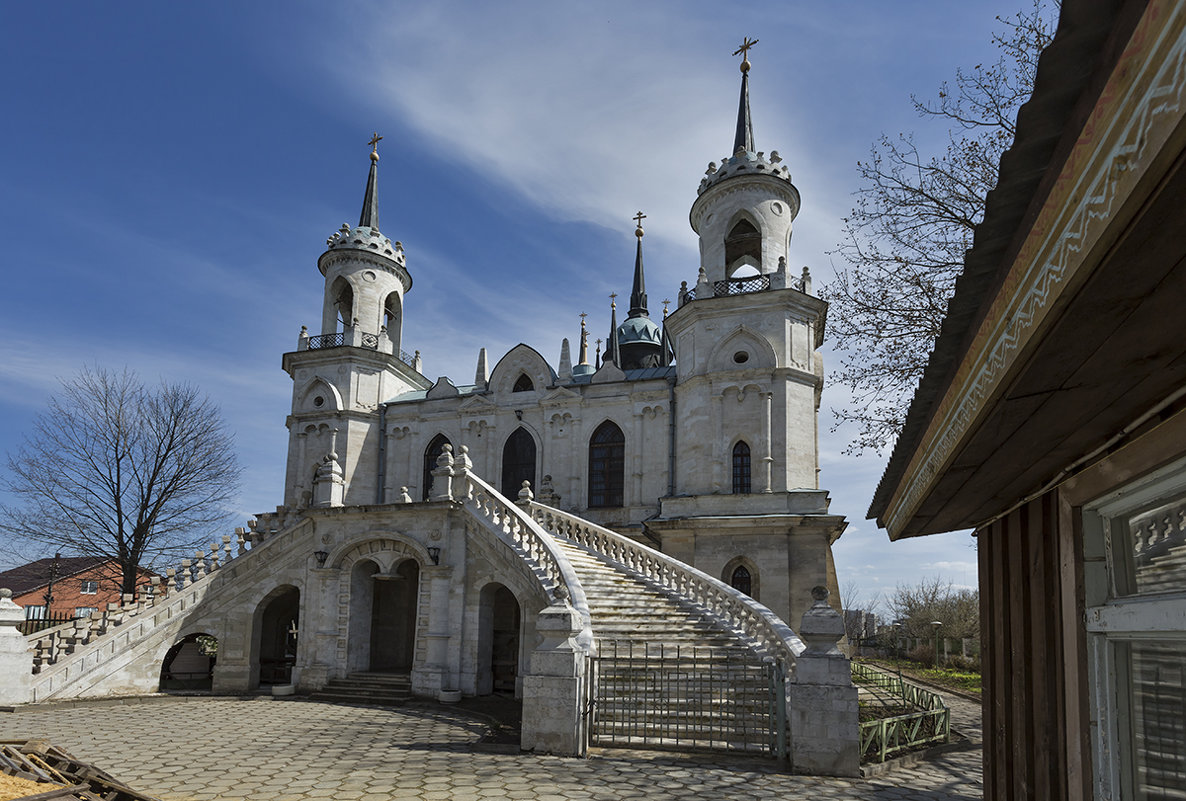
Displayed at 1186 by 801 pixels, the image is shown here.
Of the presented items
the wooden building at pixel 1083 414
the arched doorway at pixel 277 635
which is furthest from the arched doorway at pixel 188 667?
the wooden building at pixel 1083 414

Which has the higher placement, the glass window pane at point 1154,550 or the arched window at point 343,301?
the arched window at point 343,301

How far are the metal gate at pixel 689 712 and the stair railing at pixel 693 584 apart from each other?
93cm

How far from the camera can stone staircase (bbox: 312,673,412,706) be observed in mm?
19219

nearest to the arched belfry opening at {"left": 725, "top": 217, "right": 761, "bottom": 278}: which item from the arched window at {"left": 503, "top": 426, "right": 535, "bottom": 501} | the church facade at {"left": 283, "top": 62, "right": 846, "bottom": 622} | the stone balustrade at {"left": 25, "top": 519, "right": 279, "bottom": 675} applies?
the church facade at {"left": 283, "top": 62, "right": 846, "bottom": 622}

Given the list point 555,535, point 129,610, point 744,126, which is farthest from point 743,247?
point 129,610

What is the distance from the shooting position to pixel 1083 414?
2838 millimetres

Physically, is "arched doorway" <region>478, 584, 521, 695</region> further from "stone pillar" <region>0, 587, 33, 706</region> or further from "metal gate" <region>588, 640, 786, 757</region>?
"stone pillar" <region>0, 587, 33, 706</region>

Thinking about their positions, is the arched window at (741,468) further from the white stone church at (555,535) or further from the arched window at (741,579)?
the arched window at (741,579)

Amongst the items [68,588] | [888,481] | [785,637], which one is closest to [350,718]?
[785,637]

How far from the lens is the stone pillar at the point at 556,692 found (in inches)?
468

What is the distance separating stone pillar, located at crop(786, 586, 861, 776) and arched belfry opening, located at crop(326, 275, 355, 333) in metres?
25.5

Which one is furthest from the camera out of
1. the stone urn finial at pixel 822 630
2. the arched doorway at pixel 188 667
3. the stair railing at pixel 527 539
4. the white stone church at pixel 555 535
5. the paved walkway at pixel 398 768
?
the arched doorway at pixel 188 667

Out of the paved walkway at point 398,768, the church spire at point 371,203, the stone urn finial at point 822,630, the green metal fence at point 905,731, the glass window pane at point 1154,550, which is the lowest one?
the paved walkway at point 398,768

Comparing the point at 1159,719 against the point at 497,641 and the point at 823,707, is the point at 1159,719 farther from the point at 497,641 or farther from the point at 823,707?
the point at 497,641
